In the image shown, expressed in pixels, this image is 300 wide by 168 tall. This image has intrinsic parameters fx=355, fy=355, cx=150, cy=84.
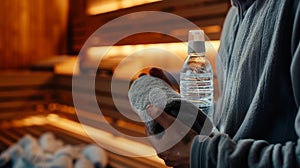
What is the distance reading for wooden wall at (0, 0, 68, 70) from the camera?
367cm

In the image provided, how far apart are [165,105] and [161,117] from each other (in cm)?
2

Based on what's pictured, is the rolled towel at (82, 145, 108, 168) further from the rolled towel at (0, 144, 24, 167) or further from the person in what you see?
the person

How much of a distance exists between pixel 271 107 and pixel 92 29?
2.92 m

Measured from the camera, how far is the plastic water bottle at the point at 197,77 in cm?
73

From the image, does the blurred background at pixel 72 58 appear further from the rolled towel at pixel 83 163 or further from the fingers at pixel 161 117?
the fingers at pixel 161 117

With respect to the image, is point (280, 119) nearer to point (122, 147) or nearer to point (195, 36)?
point (195, 36)

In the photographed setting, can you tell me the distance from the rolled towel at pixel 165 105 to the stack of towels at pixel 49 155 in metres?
1.56

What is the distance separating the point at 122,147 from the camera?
2098mm

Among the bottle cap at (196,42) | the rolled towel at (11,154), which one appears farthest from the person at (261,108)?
the rolled towel at (11,154)

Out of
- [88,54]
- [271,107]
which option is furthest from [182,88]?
[88,54]

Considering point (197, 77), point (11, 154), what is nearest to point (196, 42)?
point (197, 77)

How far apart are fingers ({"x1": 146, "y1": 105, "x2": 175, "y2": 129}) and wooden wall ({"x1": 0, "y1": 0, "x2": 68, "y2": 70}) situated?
3.42 m

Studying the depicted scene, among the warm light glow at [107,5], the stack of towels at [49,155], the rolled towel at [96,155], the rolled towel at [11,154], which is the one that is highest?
the warm light glow at [107,5]

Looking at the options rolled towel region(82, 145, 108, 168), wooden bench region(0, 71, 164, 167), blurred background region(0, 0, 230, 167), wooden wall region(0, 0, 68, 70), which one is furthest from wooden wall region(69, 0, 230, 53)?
rolled towel region(82, 145, 108, 168)
